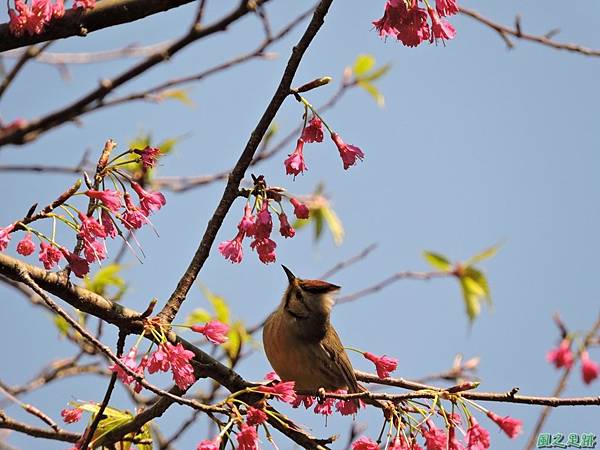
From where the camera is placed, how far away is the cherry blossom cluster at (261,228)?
3.29 meters

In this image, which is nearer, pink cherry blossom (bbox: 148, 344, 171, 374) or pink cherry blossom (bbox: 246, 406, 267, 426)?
pink cherry blossom (bbox: 246, 406, 267, 426)

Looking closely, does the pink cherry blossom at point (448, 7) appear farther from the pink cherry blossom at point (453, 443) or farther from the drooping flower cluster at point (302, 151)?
the pink cherry blossom at point (453, 443)

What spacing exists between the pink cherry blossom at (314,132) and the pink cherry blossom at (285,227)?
0.29 m

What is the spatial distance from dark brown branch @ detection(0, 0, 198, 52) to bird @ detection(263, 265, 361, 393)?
1.72 m

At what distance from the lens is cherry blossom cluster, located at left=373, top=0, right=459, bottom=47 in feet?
10.4

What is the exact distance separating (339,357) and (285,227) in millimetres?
1301

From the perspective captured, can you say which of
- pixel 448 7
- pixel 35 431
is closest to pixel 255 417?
pixel 35 431

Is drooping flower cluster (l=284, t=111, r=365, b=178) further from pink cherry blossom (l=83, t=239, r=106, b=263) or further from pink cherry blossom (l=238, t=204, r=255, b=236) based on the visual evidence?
pink cherry blossom (l=83, t=239, r=106, b=263)

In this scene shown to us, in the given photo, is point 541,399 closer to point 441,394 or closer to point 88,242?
point 441,394

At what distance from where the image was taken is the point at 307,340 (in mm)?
4695

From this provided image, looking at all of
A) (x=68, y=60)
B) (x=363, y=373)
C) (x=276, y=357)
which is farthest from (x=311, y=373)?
(x=68, y=60)

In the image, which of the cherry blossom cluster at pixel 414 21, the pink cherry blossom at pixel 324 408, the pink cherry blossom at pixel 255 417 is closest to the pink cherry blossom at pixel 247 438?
the pink cherry blossom at pixel 255 417

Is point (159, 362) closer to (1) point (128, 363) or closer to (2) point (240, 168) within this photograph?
(1) point (128, 363)

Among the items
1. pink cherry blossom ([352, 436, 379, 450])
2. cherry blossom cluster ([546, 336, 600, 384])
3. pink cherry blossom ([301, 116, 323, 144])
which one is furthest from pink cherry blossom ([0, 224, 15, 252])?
cherry blossom cluster ([546, 336, 600, 384])
